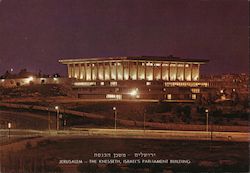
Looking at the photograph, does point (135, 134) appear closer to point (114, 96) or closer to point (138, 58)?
point (114, 96)

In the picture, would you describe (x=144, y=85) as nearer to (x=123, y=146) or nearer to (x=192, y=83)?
(x=192, y=83)

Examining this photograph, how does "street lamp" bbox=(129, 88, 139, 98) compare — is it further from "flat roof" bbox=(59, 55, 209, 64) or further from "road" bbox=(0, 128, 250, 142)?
"road" bbox=(0, 128, 250, 142)

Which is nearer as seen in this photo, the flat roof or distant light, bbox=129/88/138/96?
distant light, bbox=129/88/138/96

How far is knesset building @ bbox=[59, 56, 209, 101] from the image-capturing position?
57.2 metres

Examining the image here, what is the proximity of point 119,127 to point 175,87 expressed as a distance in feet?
84.8

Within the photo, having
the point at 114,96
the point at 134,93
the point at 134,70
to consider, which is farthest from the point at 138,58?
the point at 114,96

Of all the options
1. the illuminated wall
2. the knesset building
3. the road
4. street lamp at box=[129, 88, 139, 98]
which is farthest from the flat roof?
the road

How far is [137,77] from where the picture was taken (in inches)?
2805

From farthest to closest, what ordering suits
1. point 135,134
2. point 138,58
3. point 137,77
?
point 137,77
point 138,58
point 135,134

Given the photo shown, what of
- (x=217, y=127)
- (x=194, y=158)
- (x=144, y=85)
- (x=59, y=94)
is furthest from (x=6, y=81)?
(x=194, y=158)

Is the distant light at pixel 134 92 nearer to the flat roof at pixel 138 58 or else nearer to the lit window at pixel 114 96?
the lit window at pixel 114 96

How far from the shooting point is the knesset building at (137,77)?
5722cm

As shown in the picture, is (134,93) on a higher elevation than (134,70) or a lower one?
lower

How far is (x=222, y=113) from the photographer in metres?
45.2
